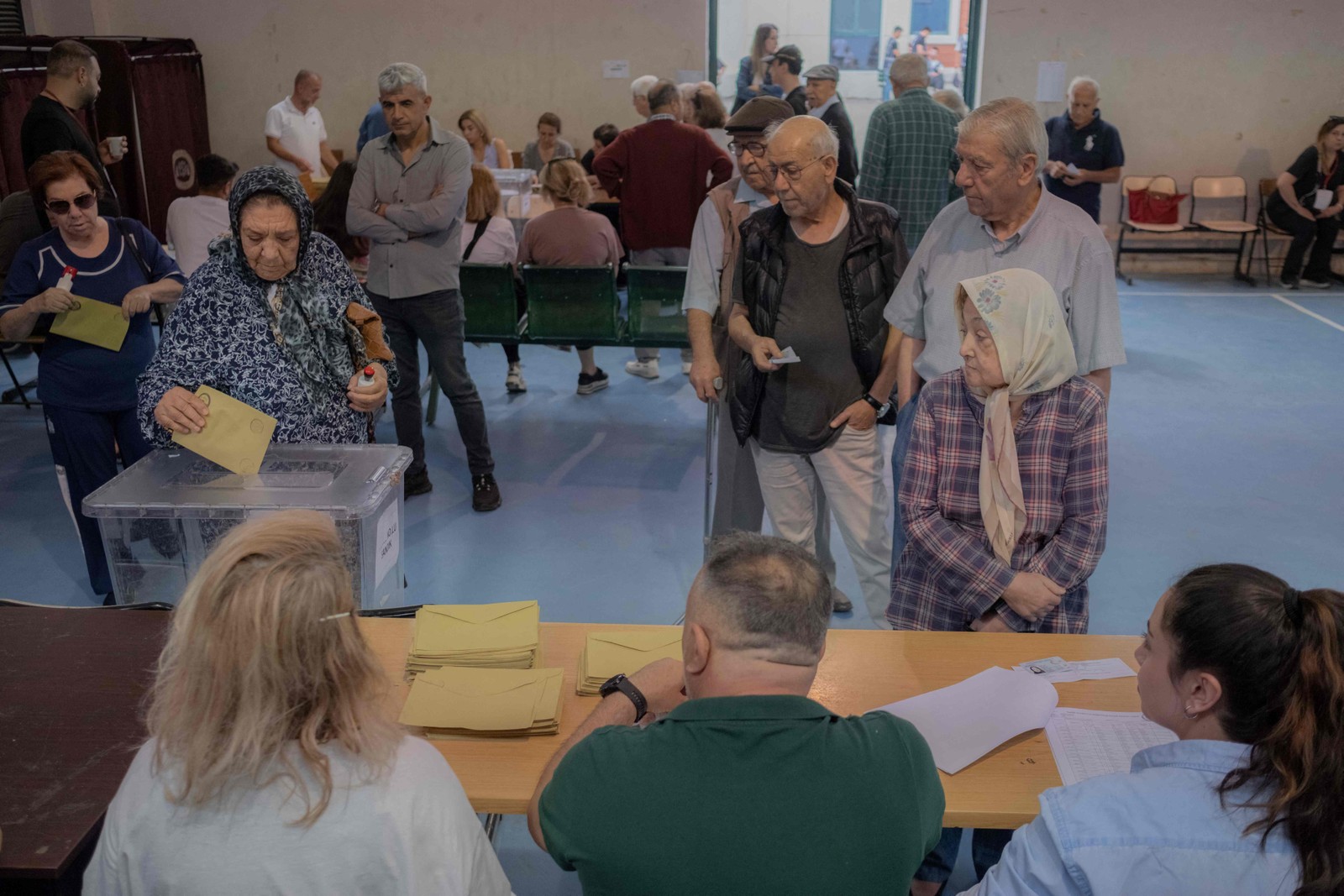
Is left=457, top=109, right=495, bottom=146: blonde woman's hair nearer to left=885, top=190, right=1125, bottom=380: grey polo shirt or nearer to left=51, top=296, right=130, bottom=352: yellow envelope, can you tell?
left=51, top=296, right=130, bottom=352: yellow envelope

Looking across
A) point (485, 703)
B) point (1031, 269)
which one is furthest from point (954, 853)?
point (1031, 269)

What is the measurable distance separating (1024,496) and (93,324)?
10.0 feet

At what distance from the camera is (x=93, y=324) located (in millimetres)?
3691

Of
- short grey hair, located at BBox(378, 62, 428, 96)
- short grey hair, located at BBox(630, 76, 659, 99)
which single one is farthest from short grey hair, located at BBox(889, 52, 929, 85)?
short grey hair, located at BBox(378, 62, 428, 96)

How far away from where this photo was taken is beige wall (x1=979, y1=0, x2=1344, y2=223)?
10016 millimetres

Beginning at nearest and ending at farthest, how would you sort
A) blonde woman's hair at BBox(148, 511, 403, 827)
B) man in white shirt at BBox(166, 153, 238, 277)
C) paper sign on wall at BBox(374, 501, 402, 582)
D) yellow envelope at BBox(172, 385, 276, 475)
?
blonde woman's hair at BBox(148, 511, 403, 827), yellow envelope at BBox(172, 385, 276, 475), paper sign on wall at BBox(374, 501, 402, 582), man in white shirt at BBox(166, 153, 238, 277)

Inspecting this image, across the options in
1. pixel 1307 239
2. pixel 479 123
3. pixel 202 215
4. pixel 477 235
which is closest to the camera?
pixel 202 215

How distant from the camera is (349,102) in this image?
10844 mm

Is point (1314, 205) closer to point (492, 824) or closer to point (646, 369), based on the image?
point (646, 369)

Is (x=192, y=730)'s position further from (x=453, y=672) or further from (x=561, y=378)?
(x=561, y=378)

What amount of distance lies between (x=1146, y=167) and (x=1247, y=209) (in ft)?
3.46

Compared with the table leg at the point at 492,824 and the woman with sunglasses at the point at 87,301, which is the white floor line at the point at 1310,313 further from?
the woman with sunglasses at the point at 87,301

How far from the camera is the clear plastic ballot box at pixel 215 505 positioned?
2.71m

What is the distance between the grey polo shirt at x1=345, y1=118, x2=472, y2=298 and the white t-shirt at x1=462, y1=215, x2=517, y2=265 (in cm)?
146
